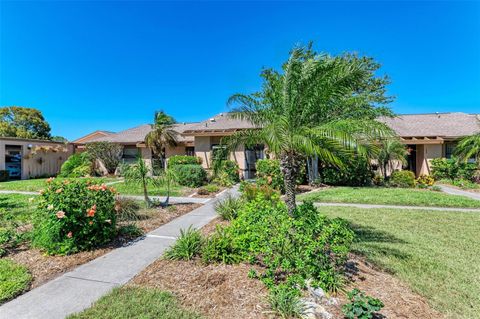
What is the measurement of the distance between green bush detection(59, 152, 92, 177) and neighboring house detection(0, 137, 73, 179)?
262 cm

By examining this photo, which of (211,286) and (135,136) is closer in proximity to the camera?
(211,286)

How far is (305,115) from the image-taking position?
Result: 5832mm

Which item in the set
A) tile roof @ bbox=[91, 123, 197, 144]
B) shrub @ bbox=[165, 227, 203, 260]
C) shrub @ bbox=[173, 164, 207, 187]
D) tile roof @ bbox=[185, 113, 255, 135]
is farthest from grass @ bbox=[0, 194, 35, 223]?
tile roof @ bbox=[91, 123, 197, 144]

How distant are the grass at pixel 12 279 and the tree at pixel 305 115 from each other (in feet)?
16.3

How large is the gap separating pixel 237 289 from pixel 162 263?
1855 mm

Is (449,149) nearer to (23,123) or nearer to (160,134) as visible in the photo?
(160,134)

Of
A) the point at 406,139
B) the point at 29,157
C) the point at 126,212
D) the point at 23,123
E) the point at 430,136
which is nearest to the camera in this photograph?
the point at 126,212

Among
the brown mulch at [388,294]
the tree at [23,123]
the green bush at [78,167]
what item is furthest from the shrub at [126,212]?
A: the tree at [23,123]

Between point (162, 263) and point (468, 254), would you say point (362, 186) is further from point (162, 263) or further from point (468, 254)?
point (162, 263)

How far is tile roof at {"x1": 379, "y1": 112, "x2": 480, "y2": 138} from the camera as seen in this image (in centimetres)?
1786

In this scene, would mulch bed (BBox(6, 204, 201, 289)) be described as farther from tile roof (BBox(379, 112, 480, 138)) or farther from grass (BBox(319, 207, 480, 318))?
tile roof (BBox(379, 112, 480, 138))

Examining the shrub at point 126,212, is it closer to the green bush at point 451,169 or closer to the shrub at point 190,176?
the shrub at point 190,176

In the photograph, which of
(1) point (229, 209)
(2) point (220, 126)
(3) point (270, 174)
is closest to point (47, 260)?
(1) point (229, 209)

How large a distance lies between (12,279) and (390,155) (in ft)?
62.1
